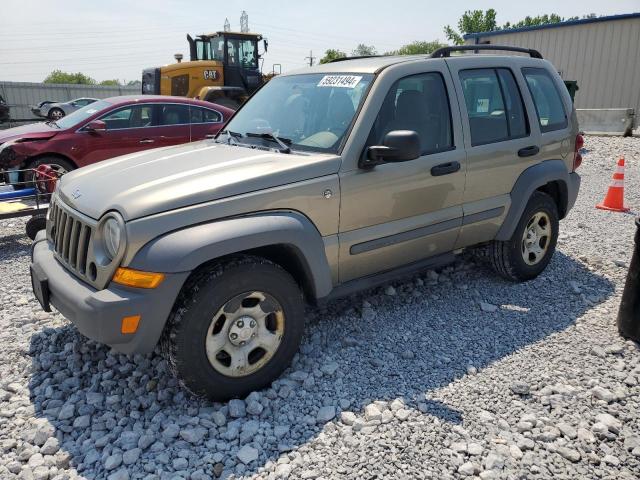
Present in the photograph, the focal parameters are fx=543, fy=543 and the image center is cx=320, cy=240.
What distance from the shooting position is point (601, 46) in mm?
18781

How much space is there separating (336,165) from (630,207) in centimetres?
632

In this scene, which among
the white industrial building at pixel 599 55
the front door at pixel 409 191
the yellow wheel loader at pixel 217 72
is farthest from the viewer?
the white industrial building at pixel 599 55

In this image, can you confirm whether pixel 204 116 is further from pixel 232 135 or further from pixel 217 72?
pixel 217 72

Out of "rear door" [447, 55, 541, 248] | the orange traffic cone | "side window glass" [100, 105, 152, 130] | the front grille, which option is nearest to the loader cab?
"side window glass" [100, 105, 152, 130]

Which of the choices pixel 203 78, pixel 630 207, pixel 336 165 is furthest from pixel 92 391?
pixel 203 78

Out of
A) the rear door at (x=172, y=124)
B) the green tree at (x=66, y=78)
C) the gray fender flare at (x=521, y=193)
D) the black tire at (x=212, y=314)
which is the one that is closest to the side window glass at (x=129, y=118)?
the rear door at (x=172, y=124)

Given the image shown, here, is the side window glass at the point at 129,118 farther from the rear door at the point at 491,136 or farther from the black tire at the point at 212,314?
the black tire at the point at 212,314

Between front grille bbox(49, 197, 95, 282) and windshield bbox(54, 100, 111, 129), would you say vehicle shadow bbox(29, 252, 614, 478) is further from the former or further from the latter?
windshield bbox(54, 100, 111, 129)

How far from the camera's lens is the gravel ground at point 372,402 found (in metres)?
2.66

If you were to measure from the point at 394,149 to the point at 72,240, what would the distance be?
6.47 feet

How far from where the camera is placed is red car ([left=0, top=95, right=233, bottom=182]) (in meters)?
7.84

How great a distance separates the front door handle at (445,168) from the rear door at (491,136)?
0.56 ft

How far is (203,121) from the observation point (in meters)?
9.22

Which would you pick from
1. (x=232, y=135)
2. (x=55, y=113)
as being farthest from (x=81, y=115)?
(x=55, y=113)
